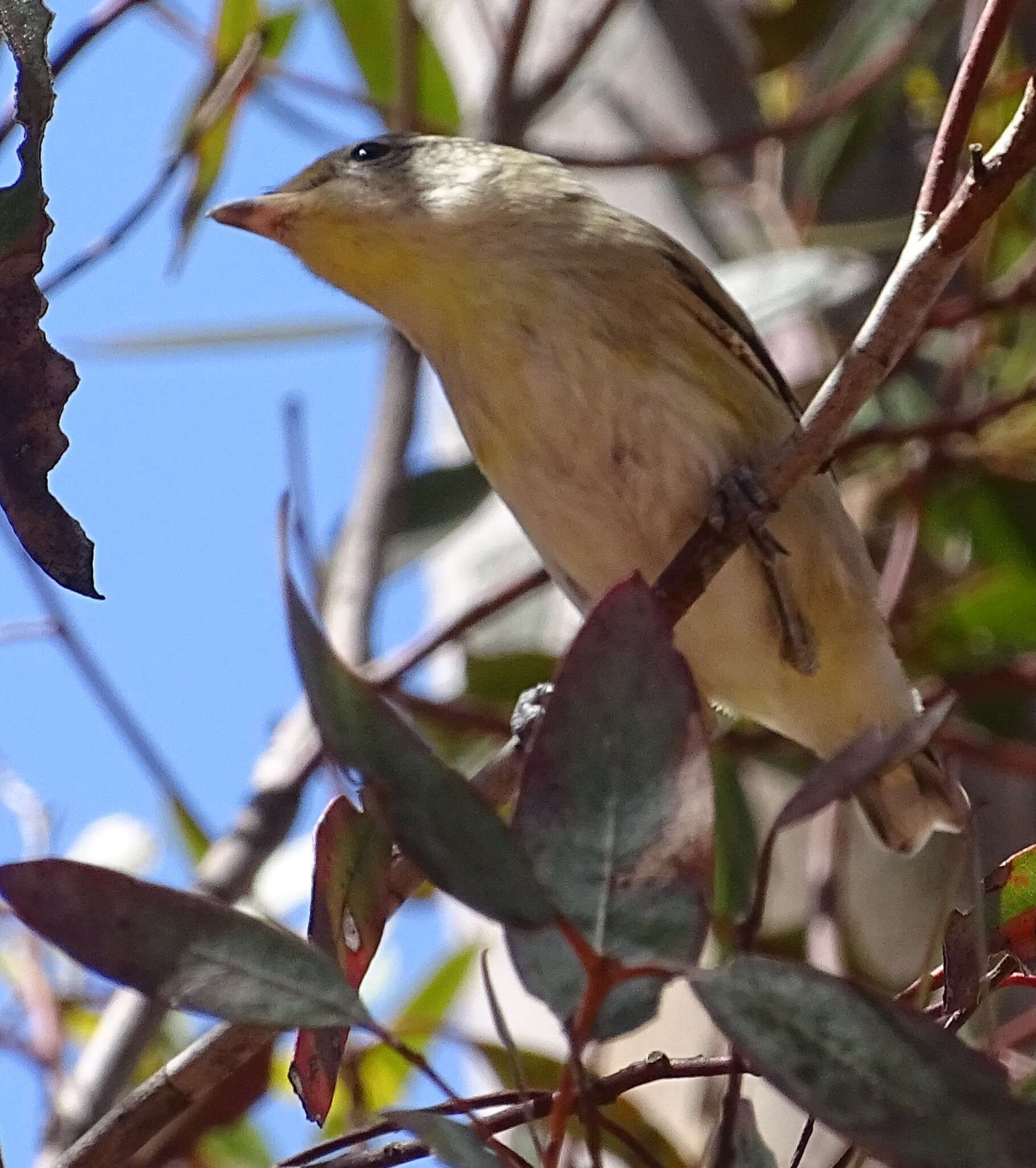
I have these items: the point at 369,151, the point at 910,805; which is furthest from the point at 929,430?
the point at 369,151

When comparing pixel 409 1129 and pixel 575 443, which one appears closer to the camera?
pixel 409 1129

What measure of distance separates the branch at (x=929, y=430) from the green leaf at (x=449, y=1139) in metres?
1.07

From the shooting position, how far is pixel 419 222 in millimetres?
1322

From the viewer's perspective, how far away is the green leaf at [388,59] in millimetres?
1794

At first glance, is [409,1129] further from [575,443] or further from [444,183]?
[444,183]

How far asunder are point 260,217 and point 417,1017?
31.4 inches

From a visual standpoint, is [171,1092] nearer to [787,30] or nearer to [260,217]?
[260,217]

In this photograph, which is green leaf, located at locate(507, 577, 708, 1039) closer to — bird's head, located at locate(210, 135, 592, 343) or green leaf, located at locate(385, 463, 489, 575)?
bird's head, located at locate(210, 135, 592, 343)

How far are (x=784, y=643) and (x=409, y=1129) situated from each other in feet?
3.12

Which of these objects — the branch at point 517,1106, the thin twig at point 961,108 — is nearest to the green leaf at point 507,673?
the thin twig at point 961,108

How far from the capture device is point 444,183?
1.37 m

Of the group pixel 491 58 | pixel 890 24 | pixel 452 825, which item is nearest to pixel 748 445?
pixel 890 24

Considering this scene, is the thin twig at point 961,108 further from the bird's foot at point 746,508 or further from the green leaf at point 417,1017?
the green leaf at point 417,1017

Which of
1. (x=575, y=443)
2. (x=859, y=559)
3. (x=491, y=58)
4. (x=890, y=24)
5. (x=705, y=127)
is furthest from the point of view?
(x=491, y=58)
